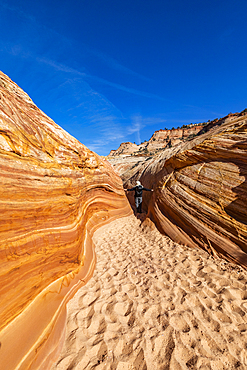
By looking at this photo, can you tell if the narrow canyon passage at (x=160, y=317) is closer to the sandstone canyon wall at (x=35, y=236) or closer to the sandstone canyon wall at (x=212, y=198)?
the sandstone canyon wall at (x=35, y=236)

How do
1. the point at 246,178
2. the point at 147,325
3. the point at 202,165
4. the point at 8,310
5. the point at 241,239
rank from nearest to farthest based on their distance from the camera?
the point at 8,310 < the point at 147,325 < the point at 241,239 < the point at 246,178 < the point at 202,165

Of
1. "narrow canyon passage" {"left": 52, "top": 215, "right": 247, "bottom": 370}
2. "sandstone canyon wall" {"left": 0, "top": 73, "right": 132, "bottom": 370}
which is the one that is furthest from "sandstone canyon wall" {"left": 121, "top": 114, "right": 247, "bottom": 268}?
"sandstone canyon wall" {"left": 0, "top": 73, "right": 132, "bottom": 370}

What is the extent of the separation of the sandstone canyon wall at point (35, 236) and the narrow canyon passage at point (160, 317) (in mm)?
390

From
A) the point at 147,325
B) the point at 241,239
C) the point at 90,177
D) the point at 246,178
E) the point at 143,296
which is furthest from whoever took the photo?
the point at 90,177

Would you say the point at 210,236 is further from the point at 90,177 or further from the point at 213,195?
the point at 90,177

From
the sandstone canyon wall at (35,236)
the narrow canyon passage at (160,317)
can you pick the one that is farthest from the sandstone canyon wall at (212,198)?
the sandstone canyon wall at (35,236)

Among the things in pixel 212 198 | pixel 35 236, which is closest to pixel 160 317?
pixel 35 236

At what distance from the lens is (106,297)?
3.42 m

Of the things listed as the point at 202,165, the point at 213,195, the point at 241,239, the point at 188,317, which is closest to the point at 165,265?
the point at 188,317

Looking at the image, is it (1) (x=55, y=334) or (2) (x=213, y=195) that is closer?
(1) (x=55, y=334)

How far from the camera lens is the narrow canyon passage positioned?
2213 millimetres

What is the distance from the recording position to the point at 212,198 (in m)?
5.43

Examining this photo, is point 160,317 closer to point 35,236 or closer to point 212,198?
point 35,236

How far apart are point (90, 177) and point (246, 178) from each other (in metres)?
5.80
